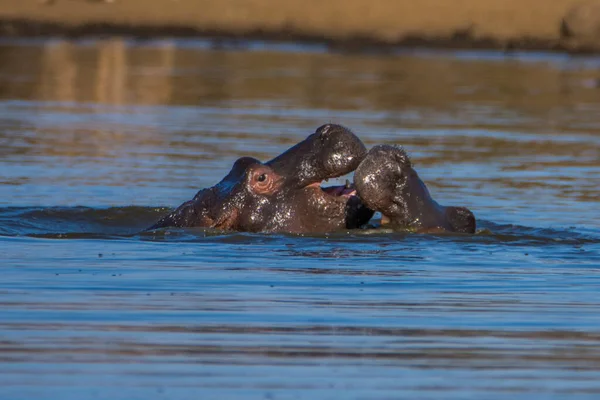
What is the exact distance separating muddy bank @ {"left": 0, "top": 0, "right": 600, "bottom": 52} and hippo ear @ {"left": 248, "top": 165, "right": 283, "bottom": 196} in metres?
26.5

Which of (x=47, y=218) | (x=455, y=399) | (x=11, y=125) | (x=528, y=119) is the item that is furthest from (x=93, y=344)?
(x=528, y=119)

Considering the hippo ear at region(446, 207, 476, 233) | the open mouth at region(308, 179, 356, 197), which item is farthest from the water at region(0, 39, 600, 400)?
the open mouth at region(308, 179, 356, 197)

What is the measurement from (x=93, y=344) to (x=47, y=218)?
15.1 feet

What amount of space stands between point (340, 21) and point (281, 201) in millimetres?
31107

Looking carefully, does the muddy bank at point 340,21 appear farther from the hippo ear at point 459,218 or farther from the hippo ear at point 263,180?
the hippo ear at point 263,180

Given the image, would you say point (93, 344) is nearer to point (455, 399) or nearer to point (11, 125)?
point (455, 399)

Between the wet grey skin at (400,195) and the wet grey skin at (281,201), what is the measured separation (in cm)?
28

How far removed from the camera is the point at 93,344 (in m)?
6.07

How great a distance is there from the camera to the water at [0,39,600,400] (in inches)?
223

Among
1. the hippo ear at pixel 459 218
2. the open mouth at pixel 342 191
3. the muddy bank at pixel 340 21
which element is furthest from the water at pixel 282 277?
the muddy bank at pixel 340 21

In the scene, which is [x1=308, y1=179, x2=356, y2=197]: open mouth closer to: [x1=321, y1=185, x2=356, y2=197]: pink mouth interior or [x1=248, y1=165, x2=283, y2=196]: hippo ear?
[x1=321, y1=185, x2=356, y2=197]: pink mouth interior

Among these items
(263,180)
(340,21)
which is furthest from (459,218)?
(340,21)

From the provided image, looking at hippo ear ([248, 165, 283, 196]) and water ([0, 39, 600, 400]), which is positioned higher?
hippo ear ([248, 165, 283, 196])

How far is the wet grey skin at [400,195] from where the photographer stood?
8.60 m
